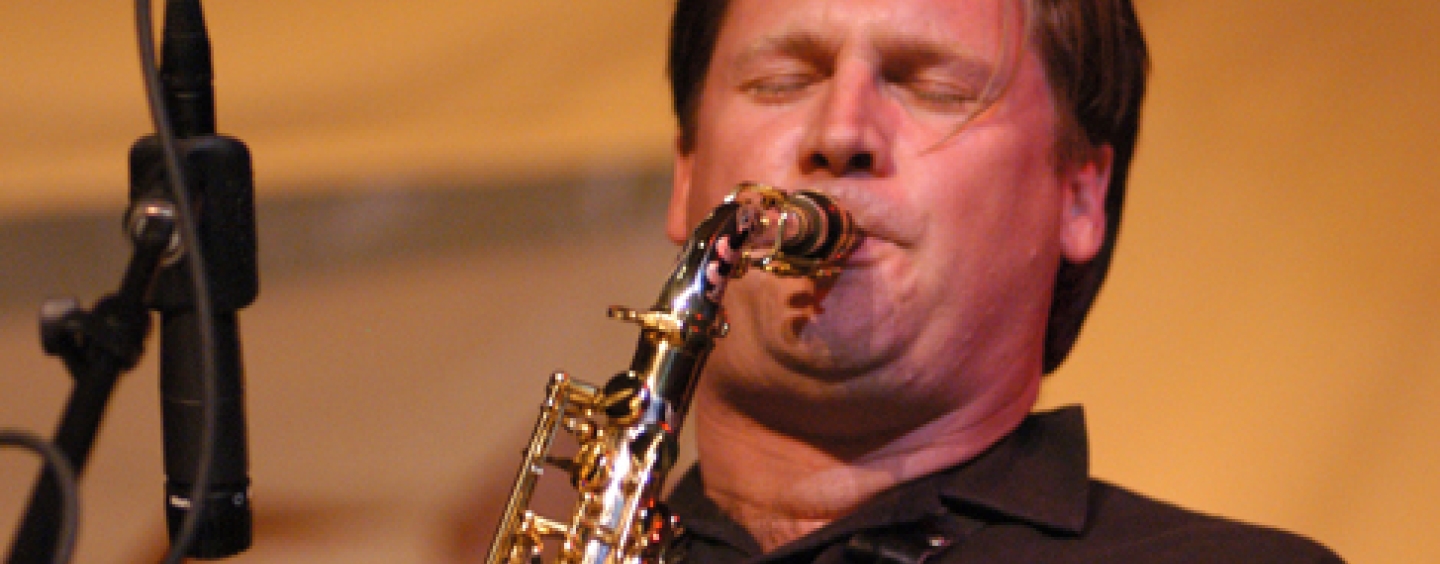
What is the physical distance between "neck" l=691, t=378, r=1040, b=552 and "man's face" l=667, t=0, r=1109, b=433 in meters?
0.03

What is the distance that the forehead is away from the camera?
1.68 metres

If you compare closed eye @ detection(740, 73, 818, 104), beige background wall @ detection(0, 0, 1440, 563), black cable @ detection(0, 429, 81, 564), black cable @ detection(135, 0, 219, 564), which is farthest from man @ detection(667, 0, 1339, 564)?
black cable @ detection(0, 429, 81, 564)

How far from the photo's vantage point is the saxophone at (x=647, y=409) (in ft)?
4.86

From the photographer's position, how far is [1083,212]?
72.7 inches

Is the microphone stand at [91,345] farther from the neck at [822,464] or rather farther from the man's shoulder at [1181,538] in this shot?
the man's shoulder at [1181,538]

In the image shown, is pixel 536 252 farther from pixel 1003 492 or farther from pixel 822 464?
pixel 1003 492

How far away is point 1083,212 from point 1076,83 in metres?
0.16

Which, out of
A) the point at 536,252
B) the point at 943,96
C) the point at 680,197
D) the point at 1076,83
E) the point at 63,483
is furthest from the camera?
the point at 536,252

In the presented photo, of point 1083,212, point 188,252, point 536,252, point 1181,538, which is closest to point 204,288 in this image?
point 188,252

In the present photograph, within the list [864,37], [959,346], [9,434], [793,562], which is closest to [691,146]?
[864,37]

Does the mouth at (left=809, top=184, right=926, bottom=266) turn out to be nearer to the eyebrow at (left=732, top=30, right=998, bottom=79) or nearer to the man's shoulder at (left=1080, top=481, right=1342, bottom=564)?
the eyebrow at (left=732, top=30, right=998, bottom=79)

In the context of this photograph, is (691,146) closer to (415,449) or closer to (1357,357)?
(415,449)

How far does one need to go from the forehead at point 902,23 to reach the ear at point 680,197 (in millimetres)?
260

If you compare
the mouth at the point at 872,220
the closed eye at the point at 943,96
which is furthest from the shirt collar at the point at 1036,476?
the closed eye at the point at 943,96
